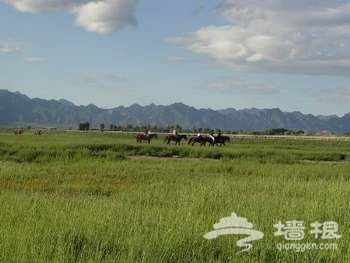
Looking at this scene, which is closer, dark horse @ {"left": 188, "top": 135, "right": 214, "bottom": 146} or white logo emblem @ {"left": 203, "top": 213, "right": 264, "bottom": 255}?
white logo emblem @ {"left": 203, "top": 213, "right": 264, "bottom": 255}

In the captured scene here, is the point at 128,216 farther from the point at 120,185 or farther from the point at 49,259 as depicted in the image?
the point at 120,185

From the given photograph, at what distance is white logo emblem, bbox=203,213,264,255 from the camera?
27.5 ft

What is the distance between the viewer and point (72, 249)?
7.67m

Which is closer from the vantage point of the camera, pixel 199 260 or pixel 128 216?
pixel 199 260

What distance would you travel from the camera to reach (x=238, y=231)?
8.88 m

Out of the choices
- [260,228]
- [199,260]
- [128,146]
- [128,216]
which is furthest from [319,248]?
[128,146]

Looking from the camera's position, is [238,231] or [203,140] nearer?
[238,231]

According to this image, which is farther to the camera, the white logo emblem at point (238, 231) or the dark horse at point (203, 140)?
the dark horse at point (203, 140)

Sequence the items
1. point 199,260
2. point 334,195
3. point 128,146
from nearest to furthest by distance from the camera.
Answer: point 199,260
point 334,195
point 128,146

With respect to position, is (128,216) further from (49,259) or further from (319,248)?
(319,248)

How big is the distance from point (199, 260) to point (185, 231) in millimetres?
963

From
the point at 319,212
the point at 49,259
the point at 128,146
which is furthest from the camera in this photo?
the point at 128,146

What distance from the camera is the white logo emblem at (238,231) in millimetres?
8391

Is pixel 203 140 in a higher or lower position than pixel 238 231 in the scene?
lower
